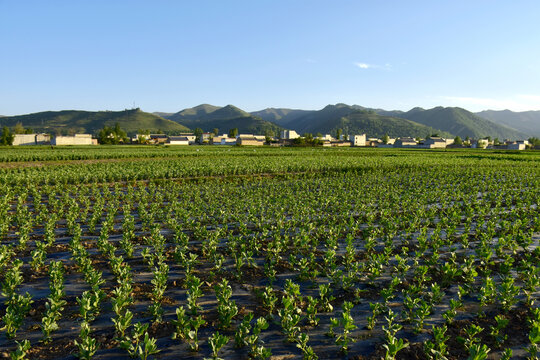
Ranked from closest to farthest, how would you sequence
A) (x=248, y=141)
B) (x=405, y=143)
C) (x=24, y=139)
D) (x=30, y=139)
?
1. (x=24, y=139)
2. (x=30, y=139)
3. (x=248, y=141)
4. (x=405, y=143)

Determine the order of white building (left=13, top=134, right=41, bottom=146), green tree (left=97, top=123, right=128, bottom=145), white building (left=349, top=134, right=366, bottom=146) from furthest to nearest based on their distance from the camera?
white building (left=349, top=134, right=366, bottom=146) → green tree (left=97, top=123, right=128, bottom=145) → white building (left=13, top=134, right=41, bottom=146)

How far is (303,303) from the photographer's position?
6914mm

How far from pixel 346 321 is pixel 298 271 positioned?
358cm

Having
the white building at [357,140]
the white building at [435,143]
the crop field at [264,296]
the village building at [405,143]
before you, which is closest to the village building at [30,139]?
the crop field at [264,296]

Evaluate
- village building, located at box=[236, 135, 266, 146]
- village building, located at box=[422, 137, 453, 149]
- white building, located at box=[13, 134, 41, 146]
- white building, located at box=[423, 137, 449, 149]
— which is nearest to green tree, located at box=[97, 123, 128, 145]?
white building, located at box=[13, 134, 41, 146]

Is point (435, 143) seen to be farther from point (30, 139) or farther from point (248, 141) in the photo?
point (30, 139)

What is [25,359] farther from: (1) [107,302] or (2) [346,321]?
(2) [346,321]

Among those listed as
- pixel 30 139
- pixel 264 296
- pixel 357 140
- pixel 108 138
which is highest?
pixel 357 140

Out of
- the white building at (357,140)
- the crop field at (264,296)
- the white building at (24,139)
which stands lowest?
the crop field at (264,296)

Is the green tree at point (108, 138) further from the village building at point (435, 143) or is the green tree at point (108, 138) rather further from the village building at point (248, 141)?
the village building at point (435, 143)

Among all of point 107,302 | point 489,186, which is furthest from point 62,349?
point 489,186

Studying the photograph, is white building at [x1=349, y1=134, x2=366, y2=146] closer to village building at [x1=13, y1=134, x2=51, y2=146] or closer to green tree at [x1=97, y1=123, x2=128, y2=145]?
green tree at [x1=97, y1=123, x2=128, y2=145]

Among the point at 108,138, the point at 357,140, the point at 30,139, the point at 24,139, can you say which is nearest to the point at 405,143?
the point at 357,140

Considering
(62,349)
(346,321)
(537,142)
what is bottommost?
(62,349)
